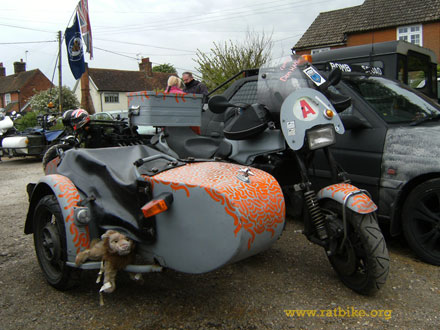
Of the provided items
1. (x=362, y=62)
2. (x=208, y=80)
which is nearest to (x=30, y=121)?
(x=208, y=80)

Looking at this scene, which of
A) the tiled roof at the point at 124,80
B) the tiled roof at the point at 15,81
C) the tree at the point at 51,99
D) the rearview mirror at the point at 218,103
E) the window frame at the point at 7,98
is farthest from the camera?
the window frame at the point at 7,98

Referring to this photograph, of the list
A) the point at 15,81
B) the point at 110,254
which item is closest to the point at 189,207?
the point at 110,254

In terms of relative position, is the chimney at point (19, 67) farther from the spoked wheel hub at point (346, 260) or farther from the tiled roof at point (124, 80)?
the spoked wheel hub at point (346, 260)

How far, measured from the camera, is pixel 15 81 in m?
53.2

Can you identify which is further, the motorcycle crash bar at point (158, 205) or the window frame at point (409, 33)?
the window frame at point (409, 33)

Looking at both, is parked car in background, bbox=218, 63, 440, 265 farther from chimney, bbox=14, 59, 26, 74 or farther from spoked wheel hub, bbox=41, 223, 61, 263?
chimney, bbox=14, 59, 26, 74

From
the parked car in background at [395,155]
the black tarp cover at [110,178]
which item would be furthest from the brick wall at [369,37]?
the black tarp cover at [110,178]

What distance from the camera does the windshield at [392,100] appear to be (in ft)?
13.3

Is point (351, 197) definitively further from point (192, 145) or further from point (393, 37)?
point (393, 37)

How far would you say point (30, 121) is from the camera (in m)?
15.6

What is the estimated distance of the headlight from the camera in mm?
2938

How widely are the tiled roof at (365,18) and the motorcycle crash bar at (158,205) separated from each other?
24891 mm

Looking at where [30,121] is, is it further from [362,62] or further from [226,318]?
[226,318]

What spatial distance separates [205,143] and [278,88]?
2.67 ft
